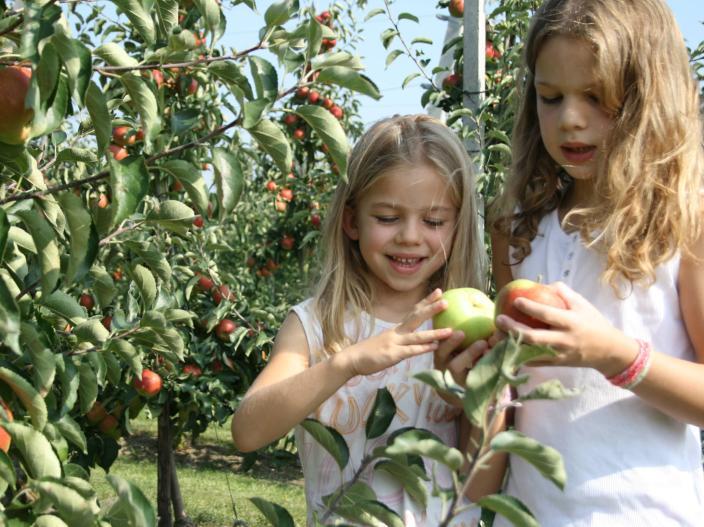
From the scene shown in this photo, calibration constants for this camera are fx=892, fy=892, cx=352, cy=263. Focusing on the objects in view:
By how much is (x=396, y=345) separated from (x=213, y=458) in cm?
555

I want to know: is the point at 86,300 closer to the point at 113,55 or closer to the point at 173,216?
the point at 173,216

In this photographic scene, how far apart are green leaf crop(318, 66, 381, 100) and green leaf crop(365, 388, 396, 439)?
0.38 m

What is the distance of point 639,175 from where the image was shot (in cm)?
126

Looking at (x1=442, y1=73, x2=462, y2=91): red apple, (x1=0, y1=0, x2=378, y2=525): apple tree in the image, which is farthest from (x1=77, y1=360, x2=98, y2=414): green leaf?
(x1=442, y1=73, x2=462, y2=91): red apple

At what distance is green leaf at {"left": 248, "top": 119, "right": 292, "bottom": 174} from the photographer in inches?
42.0

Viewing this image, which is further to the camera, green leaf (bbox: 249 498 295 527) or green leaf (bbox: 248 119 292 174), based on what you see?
A: green leaf (bbox: 248 119 292 174)

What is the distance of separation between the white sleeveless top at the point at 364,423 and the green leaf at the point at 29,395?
44 centimetres

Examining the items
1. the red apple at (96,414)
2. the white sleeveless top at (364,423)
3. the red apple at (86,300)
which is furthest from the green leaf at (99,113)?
the red apple at (86,300)

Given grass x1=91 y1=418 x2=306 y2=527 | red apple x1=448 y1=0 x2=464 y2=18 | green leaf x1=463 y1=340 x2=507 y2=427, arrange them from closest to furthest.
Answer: green leaf x1=463 y1=340 x2=507 y2=427 < red apple x1=448 y1=0 x2=464 y2=18 < grass x1=91 y1=418 x2=306 y2=527

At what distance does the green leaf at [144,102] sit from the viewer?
1.05 meters

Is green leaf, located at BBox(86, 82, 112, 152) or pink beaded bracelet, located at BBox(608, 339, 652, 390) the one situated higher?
green leaf, located at BBox(86, 82, 112, 152)

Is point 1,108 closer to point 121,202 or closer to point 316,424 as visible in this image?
point 121,202

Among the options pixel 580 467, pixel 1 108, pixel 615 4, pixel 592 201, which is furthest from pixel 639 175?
pixel 1 108

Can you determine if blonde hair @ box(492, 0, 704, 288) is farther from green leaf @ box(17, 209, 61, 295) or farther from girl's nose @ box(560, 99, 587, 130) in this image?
green leaf @ box(17, 209, 61, 295)
